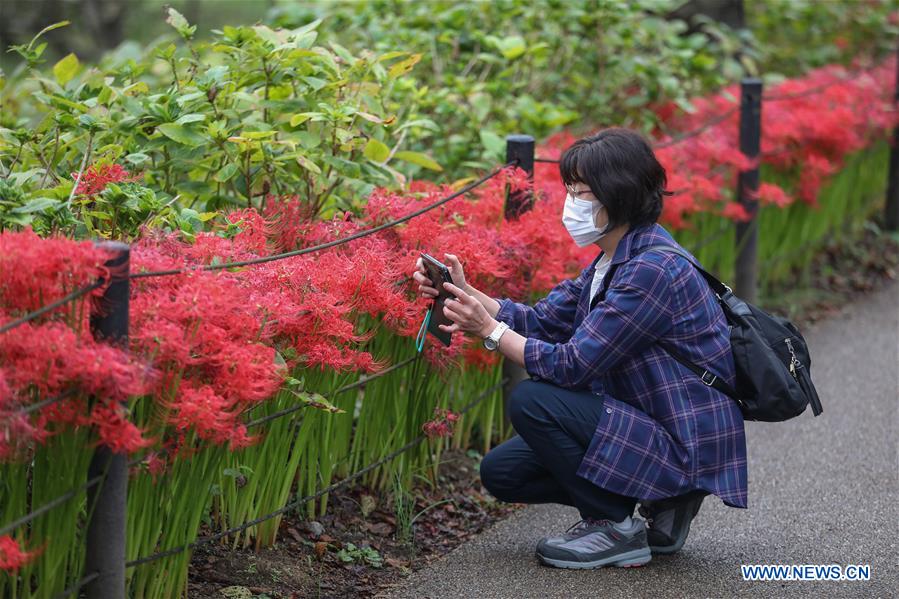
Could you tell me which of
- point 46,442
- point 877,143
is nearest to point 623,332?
point 46,442

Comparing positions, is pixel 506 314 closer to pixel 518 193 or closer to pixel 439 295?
pixel 439 295

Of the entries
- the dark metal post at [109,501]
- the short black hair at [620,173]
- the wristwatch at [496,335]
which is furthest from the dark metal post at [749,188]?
the dark metal post at [109,501]

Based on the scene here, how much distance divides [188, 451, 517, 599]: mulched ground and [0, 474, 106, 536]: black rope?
648mm

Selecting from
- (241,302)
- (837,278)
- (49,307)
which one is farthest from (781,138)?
(49,307)

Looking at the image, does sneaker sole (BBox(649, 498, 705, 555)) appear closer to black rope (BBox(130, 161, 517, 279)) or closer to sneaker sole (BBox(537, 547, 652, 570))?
sneaker sole (BBox(537, 547, 652, 570))

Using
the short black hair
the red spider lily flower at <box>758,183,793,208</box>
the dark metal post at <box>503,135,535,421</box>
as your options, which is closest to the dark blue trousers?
the short black hair

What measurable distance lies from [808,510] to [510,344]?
143cm

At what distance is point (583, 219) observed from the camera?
3.29 meters

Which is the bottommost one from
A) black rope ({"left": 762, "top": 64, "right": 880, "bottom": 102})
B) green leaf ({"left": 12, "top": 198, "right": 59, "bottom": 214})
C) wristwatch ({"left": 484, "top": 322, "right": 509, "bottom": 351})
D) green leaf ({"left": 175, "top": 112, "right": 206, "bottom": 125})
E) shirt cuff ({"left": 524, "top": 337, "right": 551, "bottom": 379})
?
shirt cuff ({"left": 524, "top": 337, "right": 551, "bottom": 379})

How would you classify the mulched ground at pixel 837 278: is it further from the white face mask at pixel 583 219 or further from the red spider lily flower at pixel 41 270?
the red spider lily flower at pixel 41 270

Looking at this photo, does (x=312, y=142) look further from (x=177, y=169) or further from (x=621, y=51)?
(x=621, y=51)

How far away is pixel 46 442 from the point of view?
2.56 m

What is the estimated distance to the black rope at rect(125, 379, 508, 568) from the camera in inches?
113

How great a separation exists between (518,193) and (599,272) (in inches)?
33.5
